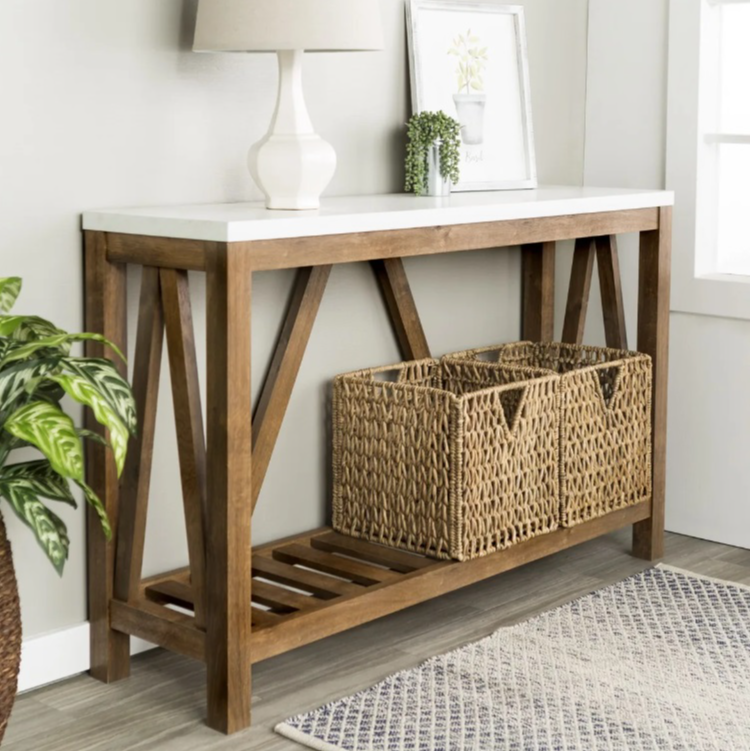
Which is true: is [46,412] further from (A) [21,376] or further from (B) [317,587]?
(B) [317,587]

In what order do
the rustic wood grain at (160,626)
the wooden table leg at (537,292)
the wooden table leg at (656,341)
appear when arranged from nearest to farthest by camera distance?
the rustic wood grain at (160,626) → the wooden table leg at (656,341) → the wooden table leg at (537,292)

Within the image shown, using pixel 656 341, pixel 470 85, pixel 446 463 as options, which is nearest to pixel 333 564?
pixel 446 463

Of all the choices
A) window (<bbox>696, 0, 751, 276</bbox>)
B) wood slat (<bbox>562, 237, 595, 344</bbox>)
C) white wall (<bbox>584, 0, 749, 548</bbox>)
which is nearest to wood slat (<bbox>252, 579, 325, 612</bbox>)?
wood slat (<bbox>562, 237, 595, 344</bbox>)

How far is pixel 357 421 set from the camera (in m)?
2.76

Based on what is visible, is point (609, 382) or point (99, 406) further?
point (609, 382)

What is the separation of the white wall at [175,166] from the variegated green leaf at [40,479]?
359 millimetres

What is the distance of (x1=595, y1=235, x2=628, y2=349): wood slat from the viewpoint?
322 centimetres

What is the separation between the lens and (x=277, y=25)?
2.27 m

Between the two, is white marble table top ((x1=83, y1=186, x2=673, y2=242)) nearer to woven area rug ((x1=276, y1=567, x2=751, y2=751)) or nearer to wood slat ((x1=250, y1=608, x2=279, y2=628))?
wood slat ((x1=250, y1=608, x2=279, y2=628))

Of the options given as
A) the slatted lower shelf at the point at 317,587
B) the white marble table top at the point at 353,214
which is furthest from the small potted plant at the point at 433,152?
the slatted lower shelf at the point at 317,587

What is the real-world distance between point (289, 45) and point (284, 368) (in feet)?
2.26

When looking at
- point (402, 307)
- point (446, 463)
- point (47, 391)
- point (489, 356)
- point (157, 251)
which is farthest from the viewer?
point (489, 356)

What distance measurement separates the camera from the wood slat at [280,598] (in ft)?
7.86

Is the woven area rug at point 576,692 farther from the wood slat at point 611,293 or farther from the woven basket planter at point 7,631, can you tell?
the wood slat at point 611,293
